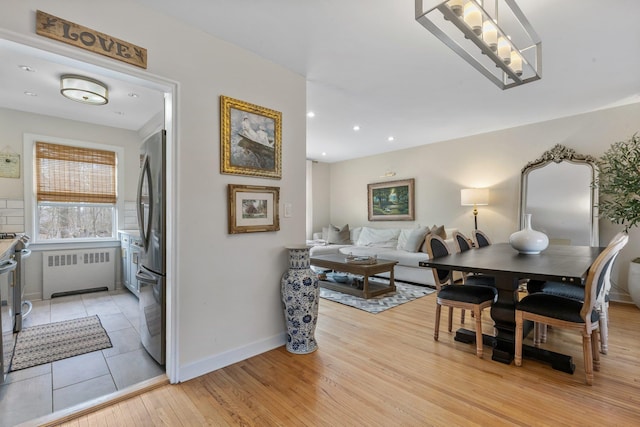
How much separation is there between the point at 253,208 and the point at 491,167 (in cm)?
428

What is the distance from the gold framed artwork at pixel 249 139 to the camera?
229 centimetres

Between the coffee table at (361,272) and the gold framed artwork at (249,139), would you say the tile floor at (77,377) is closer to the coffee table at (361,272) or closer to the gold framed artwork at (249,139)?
the gold framed artwork at (249,139)

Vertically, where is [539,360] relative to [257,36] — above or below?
below

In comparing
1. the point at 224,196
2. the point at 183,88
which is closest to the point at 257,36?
the point at 183,88

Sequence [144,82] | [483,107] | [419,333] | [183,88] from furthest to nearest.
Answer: [483,107] < [419,333] < [183,88] < [144,82]

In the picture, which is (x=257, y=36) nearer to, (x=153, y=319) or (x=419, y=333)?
(x=153, y=319)

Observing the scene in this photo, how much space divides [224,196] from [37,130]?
12.0 feet

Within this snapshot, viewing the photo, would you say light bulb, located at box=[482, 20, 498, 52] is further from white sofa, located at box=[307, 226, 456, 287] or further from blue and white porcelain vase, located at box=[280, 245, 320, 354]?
white sofa, located at box=[307, 226, 456, 287]

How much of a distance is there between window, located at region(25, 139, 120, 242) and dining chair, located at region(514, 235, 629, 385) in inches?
211

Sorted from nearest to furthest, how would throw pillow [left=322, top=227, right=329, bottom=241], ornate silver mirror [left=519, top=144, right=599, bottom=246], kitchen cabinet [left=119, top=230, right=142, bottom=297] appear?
kitchen cabinet [left=119, top=230, right=142, bottom=297]
ornate silver mirror [left=519, top=144, right=599, bottom=246]
throw pillow [left=322, top=227, right=329, bottom=241]

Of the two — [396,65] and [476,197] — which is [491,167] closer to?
[476,197]

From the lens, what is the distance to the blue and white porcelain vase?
246cm

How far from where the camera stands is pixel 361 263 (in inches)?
167

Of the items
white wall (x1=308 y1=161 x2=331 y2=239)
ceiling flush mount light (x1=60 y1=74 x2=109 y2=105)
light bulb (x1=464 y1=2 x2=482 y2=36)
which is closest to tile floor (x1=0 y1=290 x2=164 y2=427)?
ceiling flush mount light (x1=60 y1=74 x2=109 y2=105)
